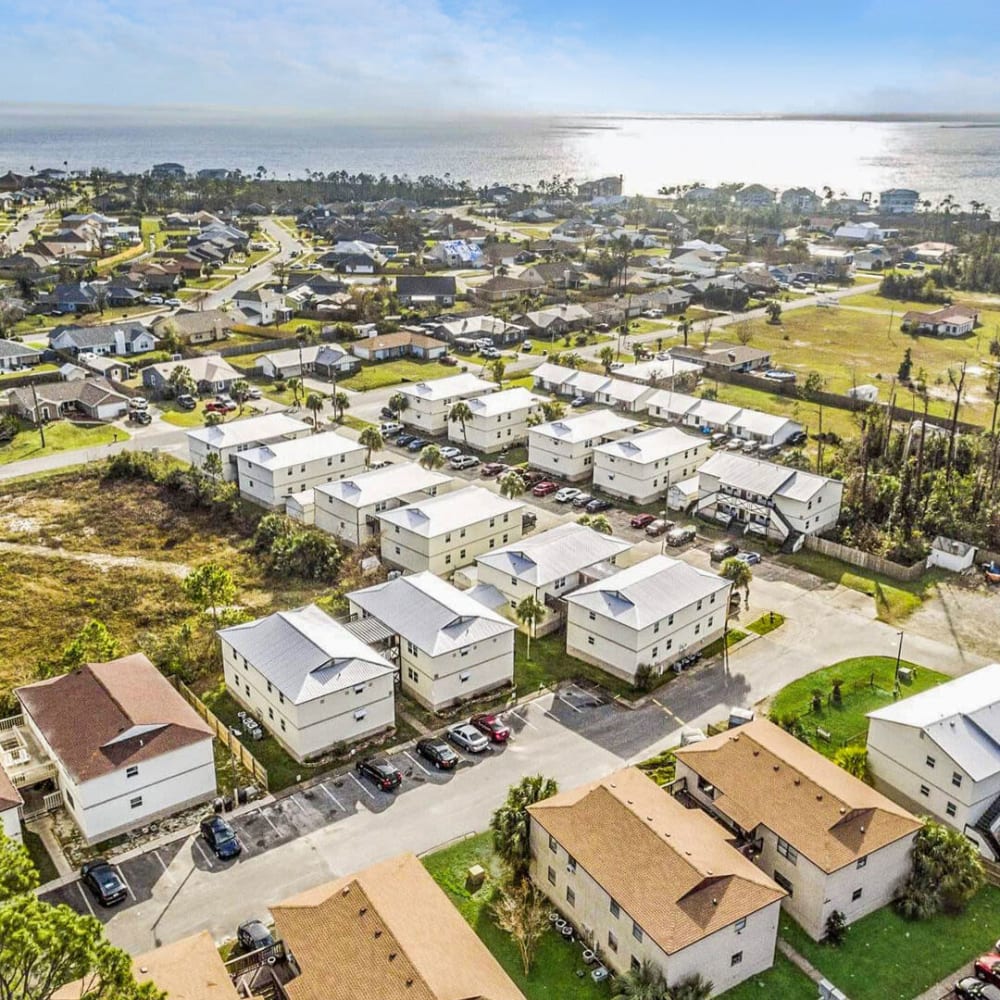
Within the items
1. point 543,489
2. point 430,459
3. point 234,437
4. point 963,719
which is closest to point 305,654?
point 963,719

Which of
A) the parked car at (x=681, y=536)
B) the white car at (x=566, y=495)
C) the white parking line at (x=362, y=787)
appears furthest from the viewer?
the white car at (x=566, y=495)

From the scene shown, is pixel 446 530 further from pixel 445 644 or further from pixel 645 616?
pixel 645 616

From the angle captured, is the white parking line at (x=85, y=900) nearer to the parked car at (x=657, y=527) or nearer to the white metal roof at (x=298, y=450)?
the white metal roof at (x=298, y=450)

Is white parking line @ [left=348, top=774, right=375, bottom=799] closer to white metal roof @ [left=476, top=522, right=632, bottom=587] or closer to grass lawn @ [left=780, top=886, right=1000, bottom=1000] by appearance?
white metal roof @ [left=476, top=522, right=632, bottom=587]

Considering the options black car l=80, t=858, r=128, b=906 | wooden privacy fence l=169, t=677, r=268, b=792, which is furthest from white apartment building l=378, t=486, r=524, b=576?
black car l=80, t=858, r=128, b=906

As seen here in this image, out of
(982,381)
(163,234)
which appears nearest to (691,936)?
(982,381)

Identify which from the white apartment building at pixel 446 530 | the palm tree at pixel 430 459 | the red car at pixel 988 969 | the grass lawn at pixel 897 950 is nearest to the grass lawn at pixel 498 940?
the grass lawn at pixel 897 950
